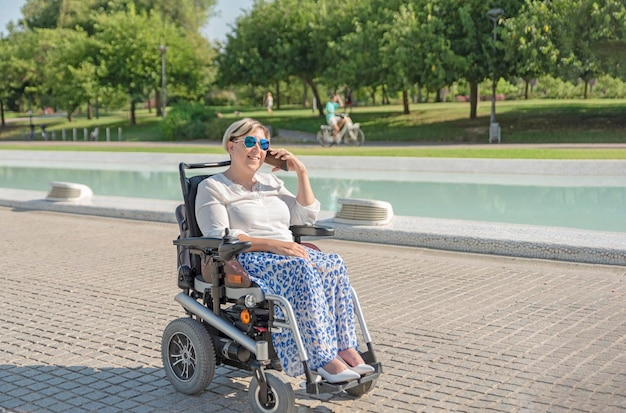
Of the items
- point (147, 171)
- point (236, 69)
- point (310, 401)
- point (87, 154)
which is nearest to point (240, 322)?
point (310, 401)

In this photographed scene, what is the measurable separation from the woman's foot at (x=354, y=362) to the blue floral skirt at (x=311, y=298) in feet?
0.10

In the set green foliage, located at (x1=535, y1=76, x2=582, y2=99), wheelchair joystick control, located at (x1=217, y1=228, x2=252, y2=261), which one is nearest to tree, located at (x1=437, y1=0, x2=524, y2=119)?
green foliage, located at (x1=535, y1=76, x2=582, y2=99)

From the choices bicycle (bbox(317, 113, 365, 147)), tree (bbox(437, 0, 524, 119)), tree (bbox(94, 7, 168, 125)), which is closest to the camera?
bicycle (bbox(317, 113, 365, 147))

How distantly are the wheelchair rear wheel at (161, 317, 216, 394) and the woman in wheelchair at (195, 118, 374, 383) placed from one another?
45cm

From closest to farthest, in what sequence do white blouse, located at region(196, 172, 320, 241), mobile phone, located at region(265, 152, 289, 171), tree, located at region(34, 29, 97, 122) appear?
white blouse, located at region(196, 172, 320, 241) → mobile phone, located at region(265, 152, 289, 171) → tree, located at region(34, 29, 97, 122)

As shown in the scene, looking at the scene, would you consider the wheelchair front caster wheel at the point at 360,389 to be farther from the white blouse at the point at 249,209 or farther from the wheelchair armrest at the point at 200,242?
the wheelchair armrest at the point at 200,242

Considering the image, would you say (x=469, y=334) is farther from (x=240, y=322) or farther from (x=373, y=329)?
(x=240, y=322)

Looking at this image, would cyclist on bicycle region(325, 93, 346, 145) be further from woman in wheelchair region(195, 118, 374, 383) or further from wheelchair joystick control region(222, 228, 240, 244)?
wheelchair joystick control region(222, 228, 240, 244)

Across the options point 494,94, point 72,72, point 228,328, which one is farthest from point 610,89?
point 228,328

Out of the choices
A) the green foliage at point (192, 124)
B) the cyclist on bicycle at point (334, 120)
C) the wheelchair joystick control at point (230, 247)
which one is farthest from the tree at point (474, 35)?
the wheelchair joystick control at point (230, 247)

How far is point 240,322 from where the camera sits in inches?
170

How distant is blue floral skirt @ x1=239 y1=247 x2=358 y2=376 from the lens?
3.98m

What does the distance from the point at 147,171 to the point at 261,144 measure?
1963cm

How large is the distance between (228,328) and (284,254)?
48 cm
